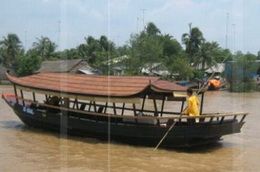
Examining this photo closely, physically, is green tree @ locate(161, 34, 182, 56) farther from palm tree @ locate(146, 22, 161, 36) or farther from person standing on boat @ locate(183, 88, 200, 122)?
person standing on boat @ locate(183, 88, 200, 122)

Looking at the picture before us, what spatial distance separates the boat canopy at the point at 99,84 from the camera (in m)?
11.7

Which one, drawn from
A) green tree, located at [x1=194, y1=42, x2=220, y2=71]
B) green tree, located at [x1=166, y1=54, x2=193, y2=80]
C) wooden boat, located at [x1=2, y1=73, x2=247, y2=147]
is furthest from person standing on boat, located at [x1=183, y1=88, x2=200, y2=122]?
green tree, located at [x1=194, y1=42, x2=220, y2=71]

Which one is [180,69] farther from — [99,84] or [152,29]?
[99,84]

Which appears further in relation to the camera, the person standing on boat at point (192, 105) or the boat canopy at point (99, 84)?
the boat canopy at point (99, 84)

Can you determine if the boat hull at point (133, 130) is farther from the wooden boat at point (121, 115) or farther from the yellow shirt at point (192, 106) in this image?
the yellow shirt at point (192, 106)

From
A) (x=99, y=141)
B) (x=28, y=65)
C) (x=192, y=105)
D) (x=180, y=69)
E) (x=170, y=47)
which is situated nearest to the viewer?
(x=192, y=105)

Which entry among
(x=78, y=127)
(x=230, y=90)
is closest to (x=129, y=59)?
(x=230, y=90)

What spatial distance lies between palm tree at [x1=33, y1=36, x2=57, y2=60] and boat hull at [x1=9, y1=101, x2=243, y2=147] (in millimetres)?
44834

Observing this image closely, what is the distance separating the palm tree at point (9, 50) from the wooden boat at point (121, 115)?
4296cm

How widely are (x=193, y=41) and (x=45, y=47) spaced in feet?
61.0

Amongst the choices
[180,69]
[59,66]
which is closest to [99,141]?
[180,69]

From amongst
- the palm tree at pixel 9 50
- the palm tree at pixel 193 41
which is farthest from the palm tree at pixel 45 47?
the palm tree at pixel 193 41

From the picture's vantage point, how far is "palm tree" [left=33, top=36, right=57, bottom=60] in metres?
57.6

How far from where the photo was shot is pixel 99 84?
41.8ft
